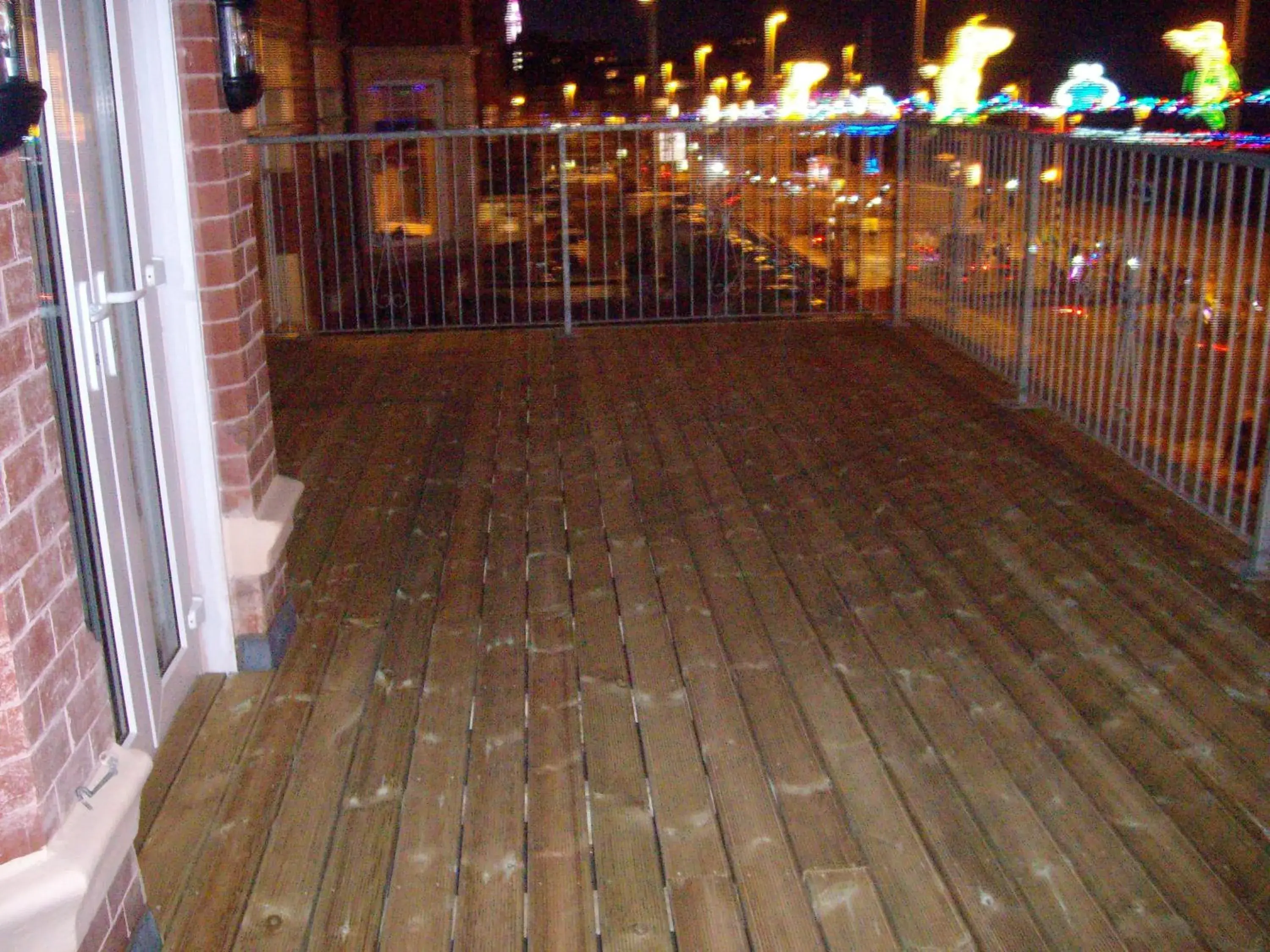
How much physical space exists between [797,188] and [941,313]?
361 cm

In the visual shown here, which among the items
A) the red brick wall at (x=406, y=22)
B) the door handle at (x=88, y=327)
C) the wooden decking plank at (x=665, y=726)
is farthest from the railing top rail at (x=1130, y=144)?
the red brick wall at (x=406, y=22)

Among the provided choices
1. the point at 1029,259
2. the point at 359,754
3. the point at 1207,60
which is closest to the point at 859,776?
the point at 359,754

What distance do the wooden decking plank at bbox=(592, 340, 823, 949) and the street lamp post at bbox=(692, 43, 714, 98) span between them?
4351cm

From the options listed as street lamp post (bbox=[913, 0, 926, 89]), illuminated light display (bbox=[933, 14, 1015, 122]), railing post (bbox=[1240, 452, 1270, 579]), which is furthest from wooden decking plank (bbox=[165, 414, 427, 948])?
illuminated light display (bbox=[933, 14, 1015, 122])

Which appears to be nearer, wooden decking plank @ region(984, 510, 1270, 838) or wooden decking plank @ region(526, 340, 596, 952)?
wooden decking plank @ region(526, 340, 596, 952)

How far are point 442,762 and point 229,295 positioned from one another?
4.06 ft

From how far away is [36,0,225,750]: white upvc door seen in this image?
2.30 metres

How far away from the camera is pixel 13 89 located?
5.23ft

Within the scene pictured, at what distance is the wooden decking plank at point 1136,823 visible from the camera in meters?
2.26

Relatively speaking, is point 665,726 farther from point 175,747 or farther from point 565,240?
point 565,240

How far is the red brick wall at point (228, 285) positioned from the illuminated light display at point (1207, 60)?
26.8 meters

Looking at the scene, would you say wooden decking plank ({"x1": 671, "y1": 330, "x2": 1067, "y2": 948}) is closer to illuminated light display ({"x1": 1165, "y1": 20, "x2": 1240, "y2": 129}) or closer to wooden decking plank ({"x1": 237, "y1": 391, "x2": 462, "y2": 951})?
wooden decking plank ({"x1": 237, "y1": 391, "x2": 462, "y2": 951})

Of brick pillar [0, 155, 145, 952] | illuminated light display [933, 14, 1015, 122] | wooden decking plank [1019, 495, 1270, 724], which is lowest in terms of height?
wooden decking plank [1019, 495, 1270, 724]

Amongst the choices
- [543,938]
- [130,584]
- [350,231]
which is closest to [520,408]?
[350,231]
